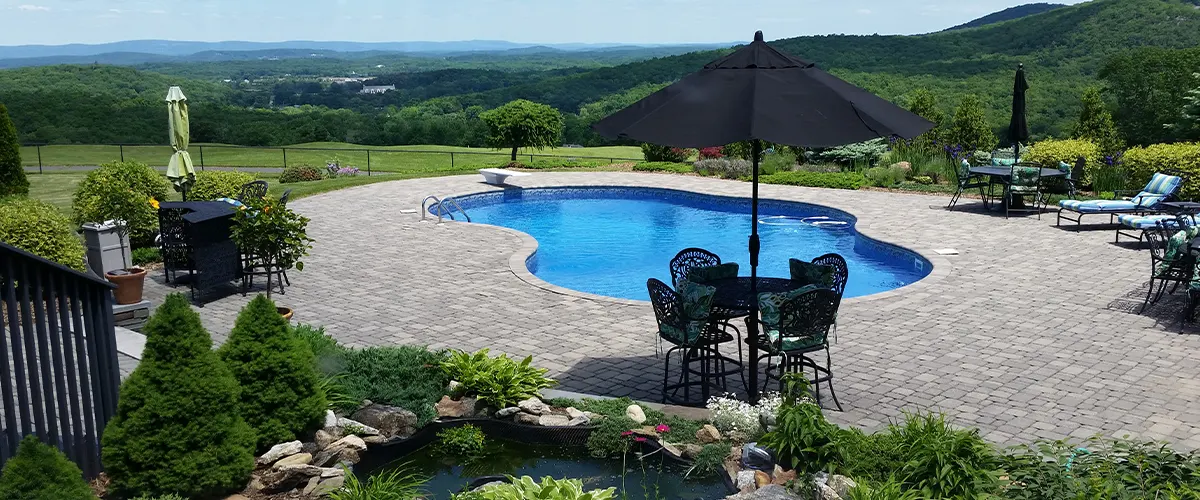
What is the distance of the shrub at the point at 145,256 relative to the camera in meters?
11.9

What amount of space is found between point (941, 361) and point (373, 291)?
19.8ft

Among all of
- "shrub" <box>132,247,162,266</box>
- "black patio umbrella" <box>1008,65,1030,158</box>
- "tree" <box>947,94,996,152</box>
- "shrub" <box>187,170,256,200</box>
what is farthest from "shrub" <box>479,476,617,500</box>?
"tree" <box>947,94,996,152</box>

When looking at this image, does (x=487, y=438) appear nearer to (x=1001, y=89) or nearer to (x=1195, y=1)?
(x=1001, y=89)

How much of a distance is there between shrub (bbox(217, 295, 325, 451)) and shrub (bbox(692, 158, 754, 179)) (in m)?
16.1

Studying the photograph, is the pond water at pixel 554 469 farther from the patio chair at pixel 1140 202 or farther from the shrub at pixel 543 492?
the patio chair at pixel 1140 202

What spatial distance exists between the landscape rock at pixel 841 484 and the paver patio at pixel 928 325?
1600 millimetres

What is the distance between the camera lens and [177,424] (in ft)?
16.0

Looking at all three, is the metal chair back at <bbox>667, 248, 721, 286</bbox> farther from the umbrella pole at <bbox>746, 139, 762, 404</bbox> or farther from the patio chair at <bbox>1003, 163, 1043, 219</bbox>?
the patio chair at <bbox>1003, 163, 1043, 219</bbox>

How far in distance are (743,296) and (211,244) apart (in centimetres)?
622

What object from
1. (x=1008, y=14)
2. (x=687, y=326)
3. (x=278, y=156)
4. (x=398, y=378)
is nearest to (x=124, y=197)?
(x=398, y=378)

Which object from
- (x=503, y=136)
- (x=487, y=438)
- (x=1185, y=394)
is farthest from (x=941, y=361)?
(x=503, y=136)

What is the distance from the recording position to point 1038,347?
7.97m

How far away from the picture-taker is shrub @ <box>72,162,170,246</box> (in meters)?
10.3

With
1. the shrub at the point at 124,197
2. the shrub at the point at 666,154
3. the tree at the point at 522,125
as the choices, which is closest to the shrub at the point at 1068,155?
the shrub at the point at 666,154
